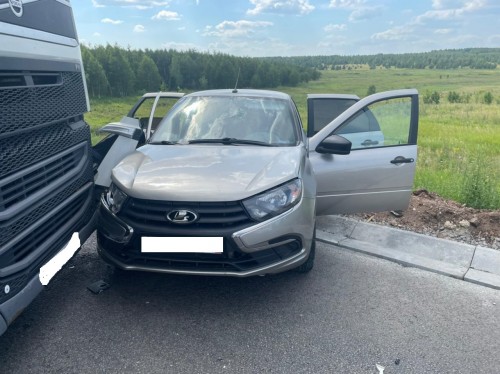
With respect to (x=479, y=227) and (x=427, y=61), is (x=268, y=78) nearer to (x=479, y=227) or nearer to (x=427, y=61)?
(x=479, y=227)

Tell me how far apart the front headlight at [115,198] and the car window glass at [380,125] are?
7.64ft

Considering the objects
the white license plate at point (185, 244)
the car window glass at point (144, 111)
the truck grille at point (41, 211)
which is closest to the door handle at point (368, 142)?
the white license plate at point (185, 244)

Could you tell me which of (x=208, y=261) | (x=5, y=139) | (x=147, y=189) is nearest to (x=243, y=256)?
(x=208, y=261)

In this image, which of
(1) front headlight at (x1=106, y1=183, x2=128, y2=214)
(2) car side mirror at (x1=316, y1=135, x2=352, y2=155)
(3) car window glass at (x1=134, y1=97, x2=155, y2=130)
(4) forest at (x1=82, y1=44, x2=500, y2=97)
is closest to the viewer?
(1) front headlight at (x1=106, y1=183, x2=128, y2=214)

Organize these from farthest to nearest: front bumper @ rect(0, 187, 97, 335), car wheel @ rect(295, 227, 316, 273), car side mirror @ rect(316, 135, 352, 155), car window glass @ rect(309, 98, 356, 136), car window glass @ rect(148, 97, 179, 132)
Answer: car window glass @ rect(148, 97, 179, 132)
car window glass @ rect(309, 98, 356, 136)
car side mirror @ rect(316, 135, 352, 155)
car wheel @ rect(295, 227, 316, 273)
front bumper @ rect(0, 187, 97, 335)

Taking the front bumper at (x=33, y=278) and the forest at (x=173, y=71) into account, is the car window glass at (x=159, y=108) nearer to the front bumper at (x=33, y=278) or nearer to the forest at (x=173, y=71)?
the front bumper at (x=33, y=278)

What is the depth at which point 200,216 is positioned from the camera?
8.64 feet

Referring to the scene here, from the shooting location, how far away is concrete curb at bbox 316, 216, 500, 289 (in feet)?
11.6

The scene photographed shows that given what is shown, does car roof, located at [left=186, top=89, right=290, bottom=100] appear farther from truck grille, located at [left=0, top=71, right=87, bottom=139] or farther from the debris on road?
the debris on road

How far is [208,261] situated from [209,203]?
411mm

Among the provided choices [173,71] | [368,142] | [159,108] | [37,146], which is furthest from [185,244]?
[173,71]

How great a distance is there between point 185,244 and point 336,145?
187 cm

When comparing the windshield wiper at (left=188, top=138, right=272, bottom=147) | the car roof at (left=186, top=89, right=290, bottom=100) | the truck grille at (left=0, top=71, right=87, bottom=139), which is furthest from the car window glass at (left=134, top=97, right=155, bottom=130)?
the truck grille at (left=0, top=71, right=87, bottom=139)

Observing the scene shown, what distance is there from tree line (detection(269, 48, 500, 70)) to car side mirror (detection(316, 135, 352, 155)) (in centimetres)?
Result: 10238
